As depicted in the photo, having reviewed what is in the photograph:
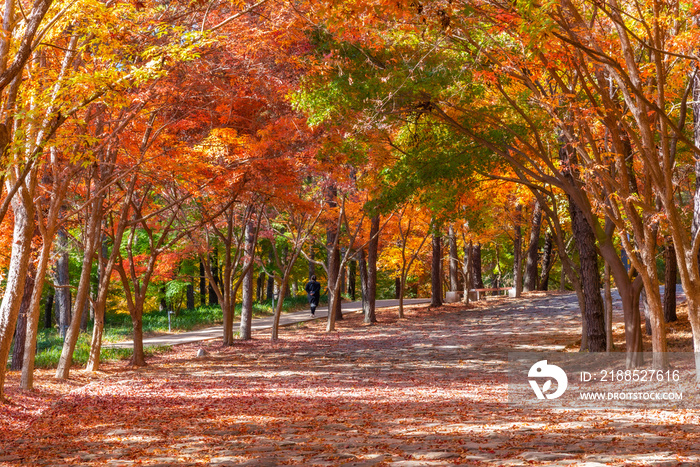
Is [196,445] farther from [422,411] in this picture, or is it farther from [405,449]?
[422,411]

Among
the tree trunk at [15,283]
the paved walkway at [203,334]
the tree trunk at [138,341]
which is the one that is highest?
the tree trunk at [15,283]

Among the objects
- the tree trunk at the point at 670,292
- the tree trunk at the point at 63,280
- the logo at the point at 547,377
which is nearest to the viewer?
the logo at the point at 547,377

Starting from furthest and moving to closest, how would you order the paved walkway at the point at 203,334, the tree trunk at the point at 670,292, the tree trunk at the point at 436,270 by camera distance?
the tree trunk at the point at 436,270 < the paved walkway at the point at 203,334 < the tree trunk at the point at 670,292

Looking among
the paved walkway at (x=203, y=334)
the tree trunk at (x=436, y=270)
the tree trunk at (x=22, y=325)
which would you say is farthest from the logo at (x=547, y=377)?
the tree trunk at (x=436, y=270)

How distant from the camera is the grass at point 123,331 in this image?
54.1 ft

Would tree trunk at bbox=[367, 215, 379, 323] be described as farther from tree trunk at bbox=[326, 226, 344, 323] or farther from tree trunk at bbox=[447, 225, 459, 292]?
tree trunk at bbox=[447, 225, 459, 292]

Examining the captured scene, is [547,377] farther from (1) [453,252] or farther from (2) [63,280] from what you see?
(1) [453,252]

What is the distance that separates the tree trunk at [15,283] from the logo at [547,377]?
7.80m

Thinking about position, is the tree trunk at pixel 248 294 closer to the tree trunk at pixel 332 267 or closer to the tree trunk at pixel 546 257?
the tree trunk at pixel 332 267

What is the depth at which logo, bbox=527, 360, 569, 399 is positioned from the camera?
377 inches

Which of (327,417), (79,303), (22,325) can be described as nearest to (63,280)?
(22,325)

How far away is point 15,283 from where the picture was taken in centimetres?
952

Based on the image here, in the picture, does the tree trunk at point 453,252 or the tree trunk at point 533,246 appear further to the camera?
the tree trunk at point 533,246

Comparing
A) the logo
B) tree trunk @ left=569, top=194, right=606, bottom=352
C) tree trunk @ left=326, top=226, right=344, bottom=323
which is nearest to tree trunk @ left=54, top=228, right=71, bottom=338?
tree trunk @ left=326, top=226, right=344, bottom=323
